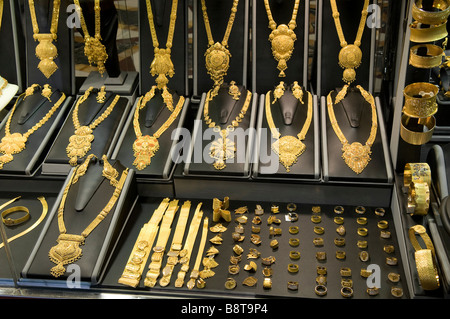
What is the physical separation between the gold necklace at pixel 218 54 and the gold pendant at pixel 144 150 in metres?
0.52

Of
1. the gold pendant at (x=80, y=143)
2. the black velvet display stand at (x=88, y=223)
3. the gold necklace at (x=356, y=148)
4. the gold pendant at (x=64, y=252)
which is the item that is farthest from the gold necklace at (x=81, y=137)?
the gold necklace at (x=356, y=148)

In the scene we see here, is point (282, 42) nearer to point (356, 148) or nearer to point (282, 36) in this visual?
point (282, 36)

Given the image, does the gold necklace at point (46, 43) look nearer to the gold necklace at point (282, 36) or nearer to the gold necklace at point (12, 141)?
the gold necklace at point (12, 141)

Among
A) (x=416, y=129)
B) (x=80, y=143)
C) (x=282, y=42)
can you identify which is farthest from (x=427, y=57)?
(x=80, y=143)

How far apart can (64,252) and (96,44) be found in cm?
137

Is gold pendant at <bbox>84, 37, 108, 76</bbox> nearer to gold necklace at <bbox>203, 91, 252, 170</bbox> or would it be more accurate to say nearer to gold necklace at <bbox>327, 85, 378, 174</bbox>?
gold necklace at <bbox>203, 91, 252, 170</bbox>

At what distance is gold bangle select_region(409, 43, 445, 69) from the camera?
2.26 metres

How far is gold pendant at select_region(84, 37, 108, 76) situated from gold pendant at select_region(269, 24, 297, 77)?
Answer: 3.25 feet

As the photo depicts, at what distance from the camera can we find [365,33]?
3.06m

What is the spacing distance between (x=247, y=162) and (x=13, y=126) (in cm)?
134

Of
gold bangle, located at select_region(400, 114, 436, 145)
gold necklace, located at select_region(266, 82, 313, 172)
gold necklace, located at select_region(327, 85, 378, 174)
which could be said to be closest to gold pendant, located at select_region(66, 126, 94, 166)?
gold necklace, located at select_region(266, 82, 313, 172)

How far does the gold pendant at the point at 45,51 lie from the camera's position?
10.6ft

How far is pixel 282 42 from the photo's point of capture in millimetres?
3098
